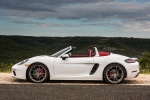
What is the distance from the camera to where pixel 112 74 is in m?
11.3

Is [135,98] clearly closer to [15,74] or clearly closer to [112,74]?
[112,74]

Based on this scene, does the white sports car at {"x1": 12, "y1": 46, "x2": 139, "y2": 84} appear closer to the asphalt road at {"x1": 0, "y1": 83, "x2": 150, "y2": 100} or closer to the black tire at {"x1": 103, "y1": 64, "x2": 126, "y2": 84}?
the black tire at {"x1": 103, "y1": 64, "x2": 126, "y2": 84}

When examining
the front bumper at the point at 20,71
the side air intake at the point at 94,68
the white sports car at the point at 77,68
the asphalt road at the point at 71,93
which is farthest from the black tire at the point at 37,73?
the side air intake at the point at 94,68

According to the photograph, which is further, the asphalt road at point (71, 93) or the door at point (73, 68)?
the door at point (73, 68)

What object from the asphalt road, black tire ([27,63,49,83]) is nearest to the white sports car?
black tire ([27,63,49,83])

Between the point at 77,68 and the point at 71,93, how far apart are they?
8.85 ft

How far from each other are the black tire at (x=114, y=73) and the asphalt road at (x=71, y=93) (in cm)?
103

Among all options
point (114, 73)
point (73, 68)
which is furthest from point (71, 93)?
point (114, 73)

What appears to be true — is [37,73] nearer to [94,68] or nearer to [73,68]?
[73,68]

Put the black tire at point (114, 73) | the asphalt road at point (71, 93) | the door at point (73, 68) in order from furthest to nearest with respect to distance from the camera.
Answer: the door at point (73, 68) → the black tire at point (114, 73) → the asphalt road at point (71, 93)

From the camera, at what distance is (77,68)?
11.5 m

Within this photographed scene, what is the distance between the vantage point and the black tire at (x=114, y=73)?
36.9 ft

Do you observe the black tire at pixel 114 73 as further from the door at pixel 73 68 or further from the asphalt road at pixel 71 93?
the asphalt road at pixel 71 93

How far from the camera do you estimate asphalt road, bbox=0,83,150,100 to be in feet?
26.8
